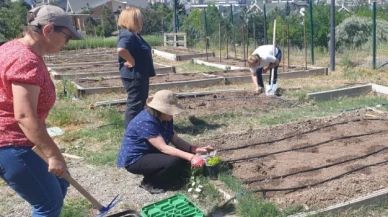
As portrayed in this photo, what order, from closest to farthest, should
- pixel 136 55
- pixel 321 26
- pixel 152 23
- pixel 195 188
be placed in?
pixel 195 188, pixel 136 55, pixel 321 26, pixel 152 23

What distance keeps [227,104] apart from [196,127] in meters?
1.36

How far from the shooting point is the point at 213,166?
416cm

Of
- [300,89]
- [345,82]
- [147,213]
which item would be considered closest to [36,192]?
[147,213]

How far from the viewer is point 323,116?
6414mm

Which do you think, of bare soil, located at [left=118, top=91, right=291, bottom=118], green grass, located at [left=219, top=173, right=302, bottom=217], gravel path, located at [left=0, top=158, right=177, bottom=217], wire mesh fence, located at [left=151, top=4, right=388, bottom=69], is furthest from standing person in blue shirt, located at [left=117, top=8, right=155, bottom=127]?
wire mesh fence, located at [left=151, top=4, right=388, bottom=69]

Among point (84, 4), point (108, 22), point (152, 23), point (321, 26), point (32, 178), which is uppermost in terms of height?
point (84, 4)

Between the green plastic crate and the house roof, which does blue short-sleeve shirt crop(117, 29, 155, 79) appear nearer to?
the green plastic crate

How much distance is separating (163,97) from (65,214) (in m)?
1.18

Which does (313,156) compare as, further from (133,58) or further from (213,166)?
(133,58)

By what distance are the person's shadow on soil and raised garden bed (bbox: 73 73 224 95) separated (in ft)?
8.56

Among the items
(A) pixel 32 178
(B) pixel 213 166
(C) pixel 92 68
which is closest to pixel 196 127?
(B) pixel 213 166

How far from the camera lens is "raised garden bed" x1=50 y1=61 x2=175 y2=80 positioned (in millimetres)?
10901

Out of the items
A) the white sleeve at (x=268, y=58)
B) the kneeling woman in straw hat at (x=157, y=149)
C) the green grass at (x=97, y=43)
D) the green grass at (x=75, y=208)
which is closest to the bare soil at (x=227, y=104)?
the white sleeve at (x=268, y=58)

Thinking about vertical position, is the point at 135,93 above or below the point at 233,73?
above
